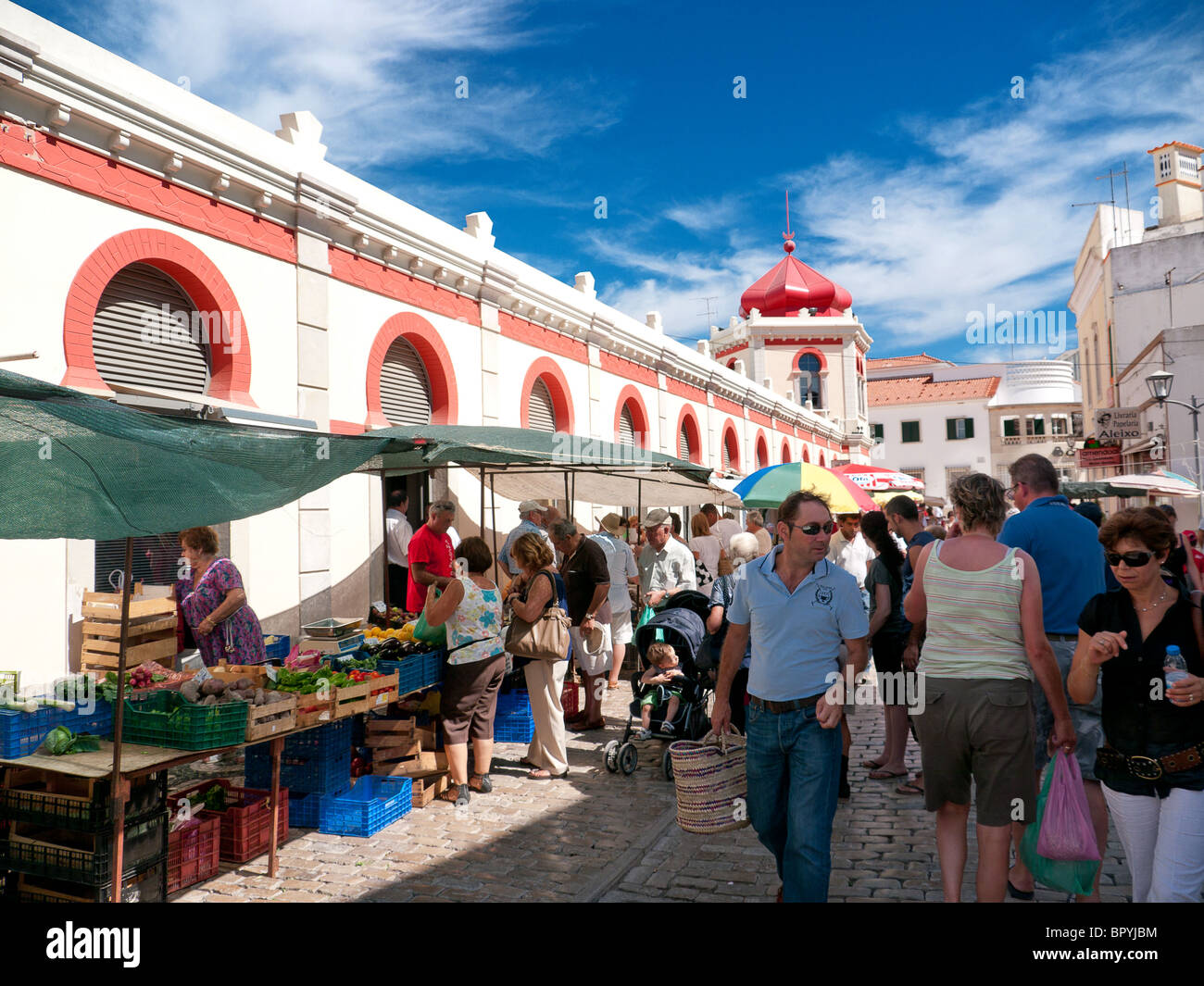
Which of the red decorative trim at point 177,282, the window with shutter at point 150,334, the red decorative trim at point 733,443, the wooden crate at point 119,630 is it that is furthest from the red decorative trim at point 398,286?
the red decorative trim at point 733,443

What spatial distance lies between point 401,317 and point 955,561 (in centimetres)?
866

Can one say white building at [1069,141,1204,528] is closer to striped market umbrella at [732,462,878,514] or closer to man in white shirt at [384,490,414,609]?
striped market umbrella at [732,462,878,514]

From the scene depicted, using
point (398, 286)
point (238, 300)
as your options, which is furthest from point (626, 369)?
point (238, 300)

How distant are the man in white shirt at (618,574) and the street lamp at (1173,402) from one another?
494 inches

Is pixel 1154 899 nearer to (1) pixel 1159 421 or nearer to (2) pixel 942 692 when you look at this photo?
(2) pixel 942 692

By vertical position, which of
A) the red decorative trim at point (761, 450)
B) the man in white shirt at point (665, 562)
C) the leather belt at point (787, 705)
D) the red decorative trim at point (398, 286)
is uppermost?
the red decorative trim at point (398, 286)

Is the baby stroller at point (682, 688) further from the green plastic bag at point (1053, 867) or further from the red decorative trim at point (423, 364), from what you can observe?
the red decorative trim at point (423, 364)

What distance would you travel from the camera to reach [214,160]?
816cm

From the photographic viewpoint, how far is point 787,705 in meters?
3.70

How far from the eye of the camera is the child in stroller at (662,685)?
255 inches

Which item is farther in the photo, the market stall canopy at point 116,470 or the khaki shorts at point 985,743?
the market stall canopy at point 116,470

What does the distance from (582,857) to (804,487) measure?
4935mm

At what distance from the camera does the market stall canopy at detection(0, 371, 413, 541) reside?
3.67 meters
